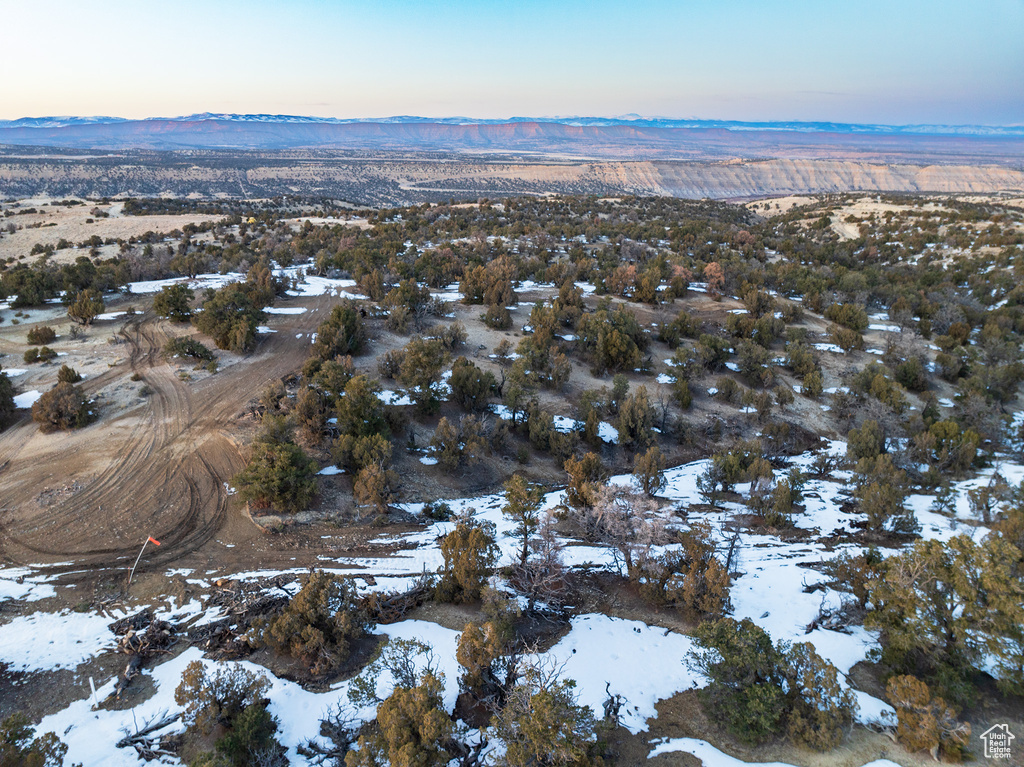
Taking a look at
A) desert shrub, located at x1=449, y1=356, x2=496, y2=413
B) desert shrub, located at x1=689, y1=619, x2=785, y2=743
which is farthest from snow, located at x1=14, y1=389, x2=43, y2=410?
desert shrub, located at x1=689, y1=619, x2=785, y2=743

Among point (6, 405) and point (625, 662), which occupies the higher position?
point (6, 405)

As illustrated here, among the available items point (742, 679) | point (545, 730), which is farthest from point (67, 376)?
point (742, 679)

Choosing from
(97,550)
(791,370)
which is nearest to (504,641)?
(97,550)

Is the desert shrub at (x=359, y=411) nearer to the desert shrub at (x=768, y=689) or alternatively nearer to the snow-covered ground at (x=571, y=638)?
the snow-covered ground at (x=571, y=638)

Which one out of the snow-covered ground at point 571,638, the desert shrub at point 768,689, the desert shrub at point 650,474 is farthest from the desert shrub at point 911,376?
the desert shrub at point 768,689

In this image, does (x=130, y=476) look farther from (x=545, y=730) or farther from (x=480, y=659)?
(x=545, y=730)
